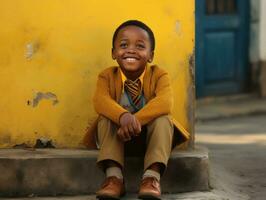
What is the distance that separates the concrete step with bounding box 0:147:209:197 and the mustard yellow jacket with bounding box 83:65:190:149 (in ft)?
0.48

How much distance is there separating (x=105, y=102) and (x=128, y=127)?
24 centimetres

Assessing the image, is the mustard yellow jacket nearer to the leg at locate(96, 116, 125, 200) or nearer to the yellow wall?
the leg at locate(96, 116, 125, 200)

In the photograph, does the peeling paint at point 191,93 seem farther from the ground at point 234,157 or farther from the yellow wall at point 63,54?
the ground at point 234,157

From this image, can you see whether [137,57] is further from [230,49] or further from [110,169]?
[230,49]

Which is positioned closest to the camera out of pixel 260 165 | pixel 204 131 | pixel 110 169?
pixel 110 169

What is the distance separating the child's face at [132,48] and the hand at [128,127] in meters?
0.32

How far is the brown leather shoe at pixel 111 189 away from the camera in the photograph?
12.2 ft

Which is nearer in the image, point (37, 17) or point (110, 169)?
point (110, 169)

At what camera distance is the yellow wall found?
13.6ft

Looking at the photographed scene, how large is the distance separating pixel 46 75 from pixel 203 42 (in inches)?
168

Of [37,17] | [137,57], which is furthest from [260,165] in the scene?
[37,17]

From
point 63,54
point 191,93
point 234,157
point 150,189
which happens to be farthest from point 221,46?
point 150,189

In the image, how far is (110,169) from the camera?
3.84 metres

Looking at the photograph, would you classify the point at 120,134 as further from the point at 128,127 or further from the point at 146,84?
the point at 146,84
